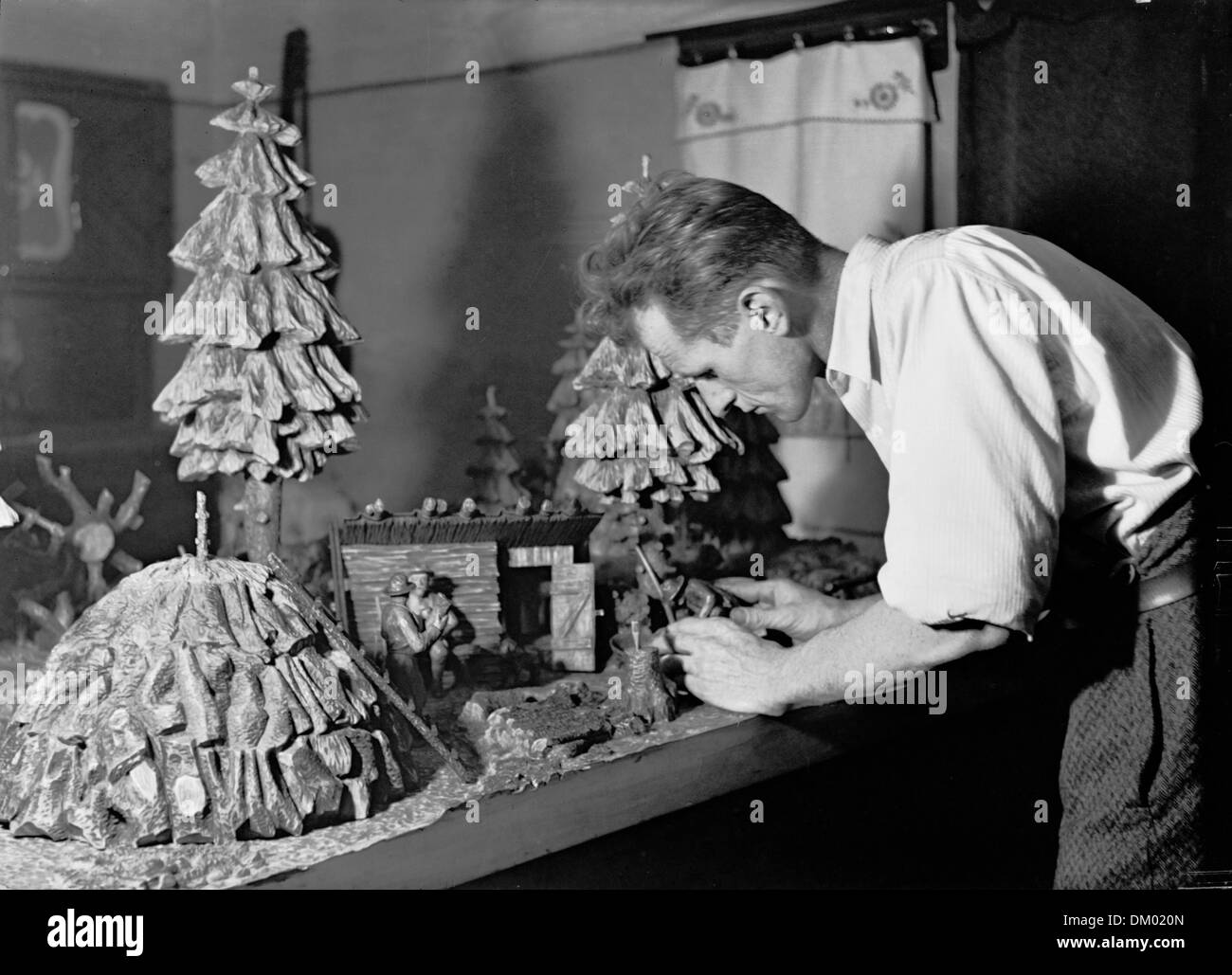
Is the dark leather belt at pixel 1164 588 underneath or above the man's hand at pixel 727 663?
above

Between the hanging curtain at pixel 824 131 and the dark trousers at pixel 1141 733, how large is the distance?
2.94 feet

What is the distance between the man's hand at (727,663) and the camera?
2.01 m

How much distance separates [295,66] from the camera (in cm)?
233

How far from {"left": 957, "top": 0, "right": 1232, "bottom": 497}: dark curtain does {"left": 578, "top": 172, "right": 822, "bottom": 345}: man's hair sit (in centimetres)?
69

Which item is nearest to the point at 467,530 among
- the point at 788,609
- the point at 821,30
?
the point at 788,609

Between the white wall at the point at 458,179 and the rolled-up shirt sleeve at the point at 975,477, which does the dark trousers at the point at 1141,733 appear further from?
the white wall at the point at 458,179

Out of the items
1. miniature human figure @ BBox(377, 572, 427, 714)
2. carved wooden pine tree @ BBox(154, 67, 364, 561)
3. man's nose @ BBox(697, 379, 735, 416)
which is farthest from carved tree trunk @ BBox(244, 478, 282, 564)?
man's nose @ BBox(697, 379, 735, 416)

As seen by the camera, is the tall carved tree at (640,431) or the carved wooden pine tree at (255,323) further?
the tall carved tree at (640,431)

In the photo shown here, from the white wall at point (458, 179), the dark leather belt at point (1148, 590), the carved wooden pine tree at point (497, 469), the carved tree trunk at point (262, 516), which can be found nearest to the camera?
the dark leather belt at point (1148, 590)

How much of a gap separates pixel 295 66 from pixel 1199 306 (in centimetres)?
161

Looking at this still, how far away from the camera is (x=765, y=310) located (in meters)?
1.92

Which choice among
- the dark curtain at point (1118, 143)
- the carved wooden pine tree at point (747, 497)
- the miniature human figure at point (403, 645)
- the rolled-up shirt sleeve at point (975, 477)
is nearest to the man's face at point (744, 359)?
the rolled-up shirt sleeve at point (975, 477)

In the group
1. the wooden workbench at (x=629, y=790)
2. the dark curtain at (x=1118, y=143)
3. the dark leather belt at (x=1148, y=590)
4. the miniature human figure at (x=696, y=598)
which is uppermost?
the dark curtain at (x=1118, y=143)

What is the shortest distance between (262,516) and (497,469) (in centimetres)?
61
